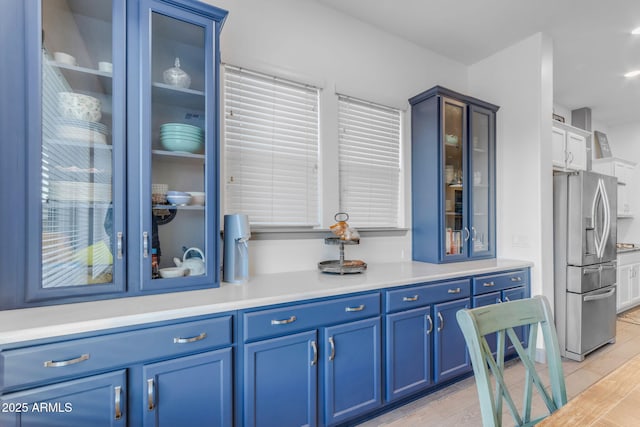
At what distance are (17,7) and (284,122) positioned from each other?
1492 mm

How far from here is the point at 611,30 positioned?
2.85 metres

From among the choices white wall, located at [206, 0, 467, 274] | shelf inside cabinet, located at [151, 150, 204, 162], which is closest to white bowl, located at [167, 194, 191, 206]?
shelf inside cabinet, located at [151, 150, 204, 162]

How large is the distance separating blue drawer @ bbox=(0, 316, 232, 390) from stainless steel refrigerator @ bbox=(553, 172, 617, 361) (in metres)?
3.17

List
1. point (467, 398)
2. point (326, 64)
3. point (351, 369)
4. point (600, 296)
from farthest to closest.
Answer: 1. point (600, 296)
2. point (326, 64)
3. point (467, 398)
4. point (351, 369)

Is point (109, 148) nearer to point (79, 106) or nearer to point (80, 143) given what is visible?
point (80, 143)

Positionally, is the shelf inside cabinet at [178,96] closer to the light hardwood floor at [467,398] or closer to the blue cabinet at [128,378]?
the blue cabinet at [128,378]

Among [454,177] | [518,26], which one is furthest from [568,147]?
[454,177]

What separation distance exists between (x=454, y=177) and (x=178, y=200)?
2.41m

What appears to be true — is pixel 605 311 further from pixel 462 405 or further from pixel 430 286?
pixel 430 286

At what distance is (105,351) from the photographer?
4.03ft

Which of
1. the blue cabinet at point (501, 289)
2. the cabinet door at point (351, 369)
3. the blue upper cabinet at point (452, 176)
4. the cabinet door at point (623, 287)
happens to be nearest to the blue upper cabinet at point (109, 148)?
the cabinet door at point (351, 369)

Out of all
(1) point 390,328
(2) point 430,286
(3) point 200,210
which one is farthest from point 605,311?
(3) point 200,210

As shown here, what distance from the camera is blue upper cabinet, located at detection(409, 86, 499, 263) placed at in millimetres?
2785

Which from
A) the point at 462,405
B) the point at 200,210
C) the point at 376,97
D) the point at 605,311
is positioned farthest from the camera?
the point at 605,311
